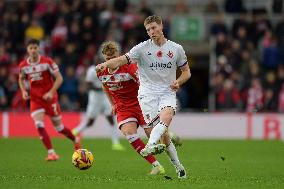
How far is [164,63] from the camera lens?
41.2 ft

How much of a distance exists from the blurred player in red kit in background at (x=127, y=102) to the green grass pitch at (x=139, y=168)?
0.53m

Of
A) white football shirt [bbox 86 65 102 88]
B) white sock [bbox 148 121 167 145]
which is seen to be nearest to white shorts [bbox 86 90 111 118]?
white football shirt [bbox 86 65 102 88]

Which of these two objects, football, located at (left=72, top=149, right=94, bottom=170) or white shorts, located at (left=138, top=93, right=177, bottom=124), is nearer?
white shorts, located at (left=138, top=93, right=177, bottom=124)

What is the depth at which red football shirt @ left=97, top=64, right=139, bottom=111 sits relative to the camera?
1398 cm

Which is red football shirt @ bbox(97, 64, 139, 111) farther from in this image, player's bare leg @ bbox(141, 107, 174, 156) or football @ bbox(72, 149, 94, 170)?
player's bare leg @ bbox(141, 107, 174, 156)

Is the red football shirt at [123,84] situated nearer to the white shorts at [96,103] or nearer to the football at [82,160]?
the football at [82,160]

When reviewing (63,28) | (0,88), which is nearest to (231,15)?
(63,28)

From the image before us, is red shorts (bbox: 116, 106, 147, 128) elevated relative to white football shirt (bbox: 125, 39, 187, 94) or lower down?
lower down

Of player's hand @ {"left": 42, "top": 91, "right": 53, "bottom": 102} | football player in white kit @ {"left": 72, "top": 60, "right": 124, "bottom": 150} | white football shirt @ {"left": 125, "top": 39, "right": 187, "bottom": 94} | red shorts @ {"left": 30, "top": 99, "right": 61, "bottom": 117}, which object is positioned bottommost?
football player in white kit @ {"left": 72, "top": 60, "right": 124, "bottom": 150}

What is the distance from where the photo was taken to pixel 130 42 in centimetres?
2734

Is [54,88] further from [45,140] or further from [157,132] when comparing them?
[157,132]

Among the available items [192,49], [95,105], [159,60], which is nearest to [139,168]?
[159,60]

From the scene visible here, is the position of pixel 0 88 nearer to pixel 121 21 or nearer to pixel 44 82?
pixel 121 21

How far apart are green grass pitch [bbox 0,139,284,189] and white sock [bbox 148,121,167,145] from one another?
2.10 ft
